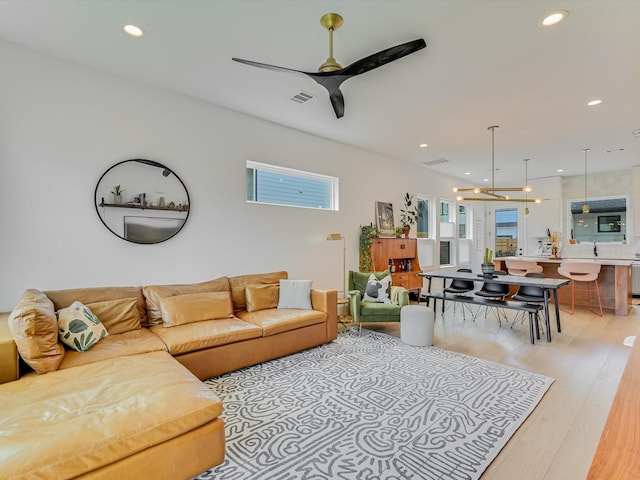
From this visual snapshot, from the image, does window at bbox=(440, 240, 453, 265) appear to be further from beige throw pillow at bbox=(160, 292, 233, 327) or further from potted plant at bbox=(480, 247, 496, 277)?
beige throw pillow at bbox=(160, 292, 233, 327)

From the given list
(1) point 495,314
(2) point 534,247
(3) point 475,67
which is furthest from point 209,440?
(2) point 534,247

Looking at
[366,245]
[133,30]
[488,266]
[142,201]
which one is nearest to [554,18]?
[133,30]

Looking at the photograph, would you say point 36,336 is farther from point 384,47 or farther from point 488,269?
point 488,269

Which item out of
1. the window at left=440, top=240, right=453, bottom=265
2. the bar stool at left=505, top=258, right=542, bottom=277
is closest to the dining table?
the bar stool at left=505, top=258, right=542, bottom=277

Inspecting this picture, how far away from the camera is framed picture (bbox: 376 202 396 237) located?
6249 mm

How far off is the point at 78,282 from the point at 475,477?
148 inches

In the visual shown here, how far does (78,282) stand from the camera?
10.4ft

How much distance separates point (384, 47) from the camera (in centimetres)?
277

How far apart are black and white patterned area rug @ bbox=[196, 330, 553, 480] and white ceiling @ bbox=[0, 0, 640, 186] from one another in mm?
3050

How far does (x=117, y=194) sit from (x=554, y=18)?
4.28 metres

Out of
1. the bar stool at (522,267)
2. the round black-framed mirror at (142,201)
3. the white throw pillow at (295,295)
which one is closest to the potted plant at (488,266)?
the bar stool at (522,267)

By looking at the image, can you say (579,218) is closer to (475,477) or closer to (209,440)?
(475,477)

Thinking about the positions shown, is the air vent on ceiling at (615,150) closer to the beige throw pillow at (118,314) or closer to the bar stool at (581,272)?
the bar stool at (581,272)

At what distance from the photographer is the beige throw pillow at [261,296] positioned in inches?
156
